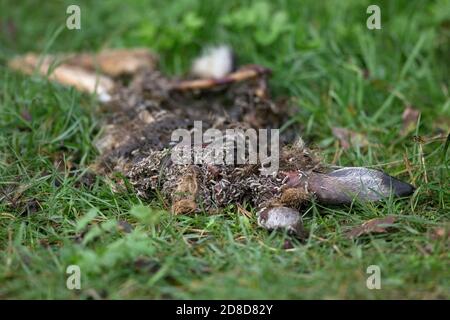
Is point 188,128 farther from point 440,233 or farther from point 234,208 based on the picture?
point 440,233

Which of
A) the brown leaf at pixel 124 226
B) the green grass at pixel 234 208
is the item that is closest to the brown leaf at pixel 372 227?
the green grass at pixel 234 208

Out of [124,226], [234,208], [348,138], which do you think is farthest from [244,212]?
[348,138]

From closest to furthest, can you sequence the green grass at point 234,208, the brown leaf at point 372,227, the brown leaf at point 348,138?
the green grass at point 234,208
the brown leaf at point 372,227
the brown leaf at point 348,138

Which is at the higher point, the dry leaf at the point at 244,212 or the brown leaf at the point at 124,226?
the dry leaf at the point at 244,212

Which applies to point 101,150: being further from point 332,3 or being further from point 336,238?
point 332,3

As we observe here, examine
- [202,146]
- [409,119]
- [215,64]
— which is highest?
[215,64]

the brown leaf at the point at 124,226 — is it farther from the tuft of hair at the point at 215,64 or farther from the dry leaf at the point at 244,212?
the tuft of hair at the point at 215,64
